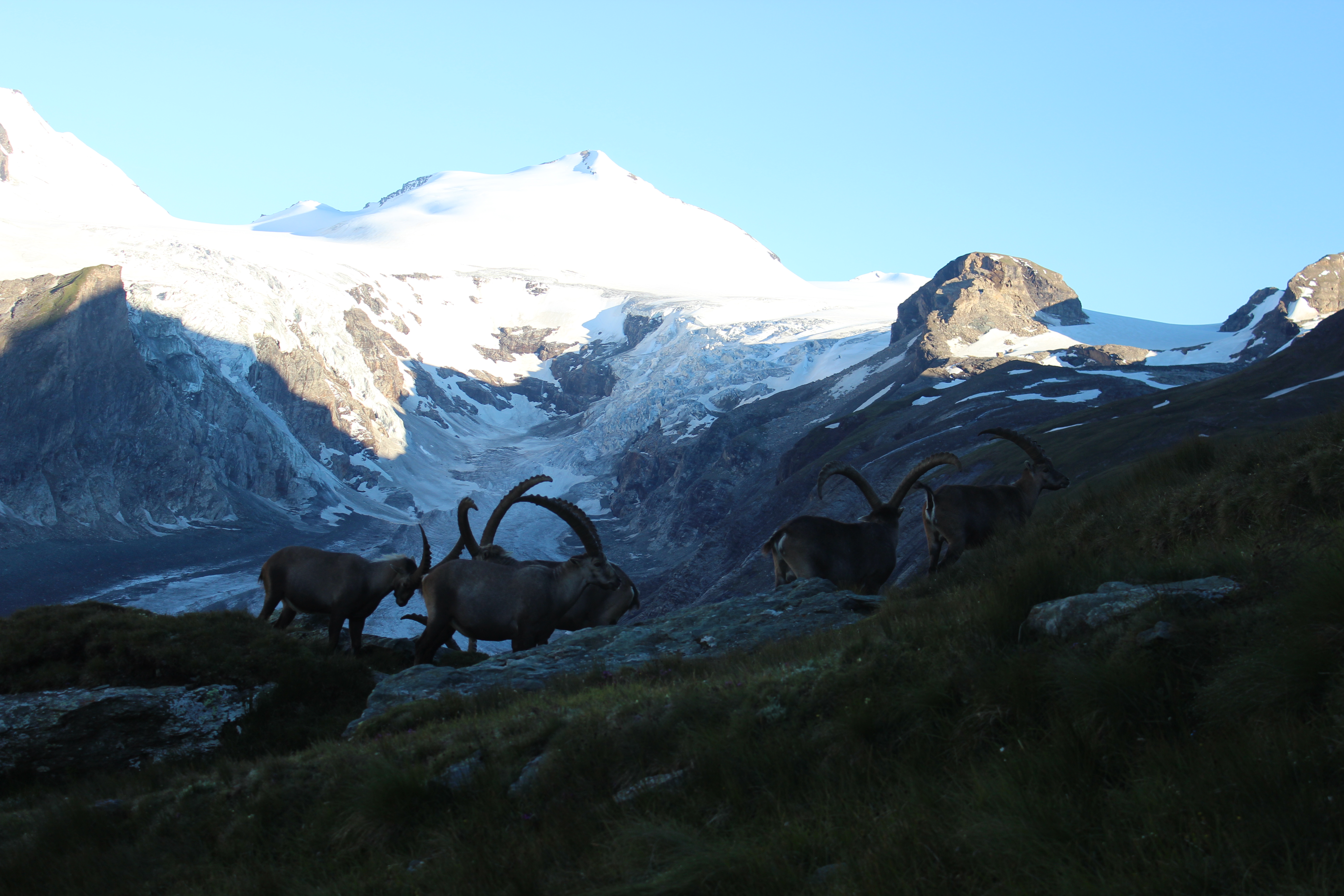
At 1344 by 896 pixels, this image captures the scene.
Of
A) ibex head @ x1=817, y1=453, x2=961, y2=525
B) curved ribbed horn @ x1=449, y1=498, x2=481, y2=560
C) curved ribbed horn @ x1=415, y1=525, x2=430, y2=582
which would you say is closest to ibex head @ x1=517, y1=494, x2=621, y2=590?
curved ribbed horn @ x1=449, y1=498, x2=481, y2=560

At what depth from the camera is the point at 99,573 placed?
4348 inches

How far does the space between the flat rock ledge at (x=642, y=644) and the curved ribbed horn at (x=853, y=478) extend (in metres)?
2.83

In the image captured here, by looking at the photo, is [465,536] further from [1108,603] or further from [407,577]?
[1108,603]

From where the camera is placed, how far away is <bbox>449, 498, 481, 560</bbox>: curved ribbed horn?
1691cm

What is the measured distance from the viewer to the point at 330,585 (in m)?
16.0

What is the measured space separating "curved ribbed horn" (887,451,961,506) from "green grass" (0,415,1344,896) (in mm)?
6672

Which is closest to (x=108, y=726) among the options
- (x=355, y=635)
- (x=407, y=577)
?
(x=355, y=635)

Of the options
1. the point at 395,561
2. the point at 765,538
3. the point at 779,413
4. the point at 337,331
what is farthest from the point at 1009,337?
the point at 395,561

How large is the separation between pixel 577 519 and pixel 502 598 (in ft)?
8.32

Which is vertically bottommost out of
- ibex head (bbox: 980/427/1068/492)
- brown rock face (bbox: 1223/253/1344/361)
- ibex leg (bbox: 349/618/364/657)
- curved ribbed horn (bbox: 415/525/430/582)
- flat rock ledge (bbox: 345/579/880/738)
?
ibex leg (bbox: 349/618/364/657)

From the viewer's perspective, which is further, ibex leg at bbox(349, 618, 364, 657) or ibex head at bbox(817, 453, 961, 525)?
ibex head at bbox(817, 453, 961, 525)

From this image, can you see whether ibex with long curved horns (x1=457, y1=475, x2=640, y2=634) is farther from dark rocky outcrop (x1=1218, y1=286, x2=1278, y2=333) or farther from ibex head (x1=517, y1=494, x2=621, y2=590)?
dark rocky outcrop (x1=1218, y1=286, x2=1278, y2=333)

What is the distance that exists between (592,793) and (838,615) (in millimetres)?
6576

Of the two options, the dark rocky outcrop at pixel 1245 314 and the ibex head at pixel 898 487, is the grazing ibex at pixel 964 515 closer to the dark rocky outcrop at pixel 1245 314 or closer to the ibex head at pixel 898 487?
the ibex head at pixel 898 487
